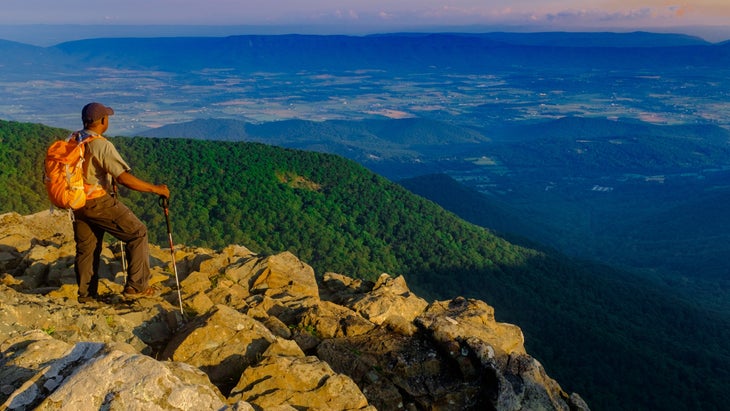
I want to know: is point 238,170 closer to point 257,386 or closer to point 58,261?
point 58,261

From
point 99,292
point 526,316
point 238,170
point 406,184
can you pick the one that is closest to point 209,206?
point 238,170

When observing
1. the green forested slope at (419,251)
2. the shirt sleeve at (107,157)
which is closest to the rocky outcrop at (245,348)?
the shirt sleeve at (107,157)

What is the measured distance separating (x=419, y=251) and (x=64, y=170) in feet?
199

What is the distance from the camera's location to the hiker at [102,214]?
10461mm

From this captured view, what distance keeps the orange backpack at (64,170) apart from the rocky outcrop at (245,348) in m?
1.90

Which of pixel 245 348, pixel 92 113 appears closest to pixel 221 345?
pixel 245 348

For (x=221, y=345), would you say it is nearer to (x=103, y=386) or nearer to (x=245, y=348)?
(x=245, y=348)

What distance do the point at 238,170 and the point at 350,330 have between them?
209 feet

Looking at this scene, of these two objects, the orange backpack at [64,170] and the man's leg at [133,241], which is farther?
the man's leg at [133,241]

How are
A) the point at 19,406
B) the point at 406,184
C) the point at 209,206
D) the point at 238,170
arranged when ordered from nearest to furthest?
the point at 19,406
the point at 209,206
the point at 238,170
the point at 406,184

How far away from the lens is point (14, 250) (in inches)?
647

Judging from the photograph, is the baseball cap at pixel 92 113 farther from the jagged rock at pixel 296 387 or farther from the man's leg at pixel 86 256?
the jagged rock at pixel 296 387

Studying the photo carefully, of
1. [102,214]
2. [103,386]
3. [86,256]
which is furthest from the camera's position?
[86,256]

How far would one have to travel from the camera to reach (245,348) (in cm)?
965
